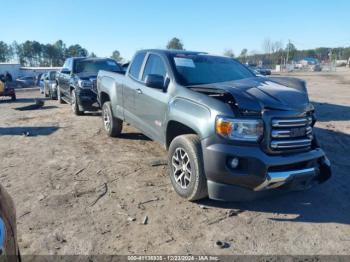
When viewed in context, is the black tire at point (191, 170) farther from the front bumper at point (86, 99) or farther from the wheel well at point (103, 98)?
the front bumper at point (86, 99)

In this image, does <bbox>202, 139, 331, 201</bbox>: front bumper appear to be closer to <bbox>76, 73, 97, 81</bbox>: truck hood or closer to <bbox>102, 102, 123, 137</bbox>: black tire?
<bbox>102, 102, 123, 137</bbox>: black tire

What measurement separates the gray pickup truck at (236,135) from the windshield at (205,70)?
0.9 inches

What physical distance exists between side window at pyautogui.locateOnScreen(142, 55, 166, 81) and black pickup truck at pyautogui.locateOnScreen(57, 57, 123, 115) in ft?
16.7

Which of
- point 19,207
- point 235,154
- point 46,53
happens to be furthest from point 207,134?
point 46,53

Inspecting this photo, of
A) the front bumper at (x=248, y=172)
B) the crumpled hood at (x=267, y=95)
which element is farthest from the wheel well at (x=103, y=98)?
the front bumper at (x=248, y=172)

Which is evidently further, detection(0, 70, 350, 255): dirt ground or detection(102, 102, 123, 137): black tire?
detection(102, 102, 123, 137): black tire

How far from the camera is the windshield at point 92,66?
11.2 metres

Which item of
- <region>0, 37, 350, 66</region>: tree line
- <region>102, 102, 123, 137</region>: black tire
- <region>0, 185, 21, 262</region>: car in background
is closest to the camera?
<region>0, 185, 21, 262</region>: car in background

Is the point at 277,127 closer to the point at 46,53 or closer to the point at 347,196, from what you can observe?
the point at 347,196

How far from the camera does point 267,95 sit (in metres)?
4.05

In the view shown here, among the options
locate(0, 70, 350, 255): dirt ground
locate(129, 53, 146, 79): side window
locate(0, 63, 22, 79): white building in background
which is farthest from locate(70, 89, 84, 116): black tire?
locate(0, 63, 22, 79): white building in background

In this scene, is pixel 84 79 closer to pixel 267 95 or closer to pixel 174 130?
pixel 174 130

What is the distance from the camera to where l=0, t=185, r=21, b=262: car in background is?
170 cm

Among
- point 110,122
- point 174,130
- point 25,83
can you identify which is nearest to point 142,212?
point 174,130
